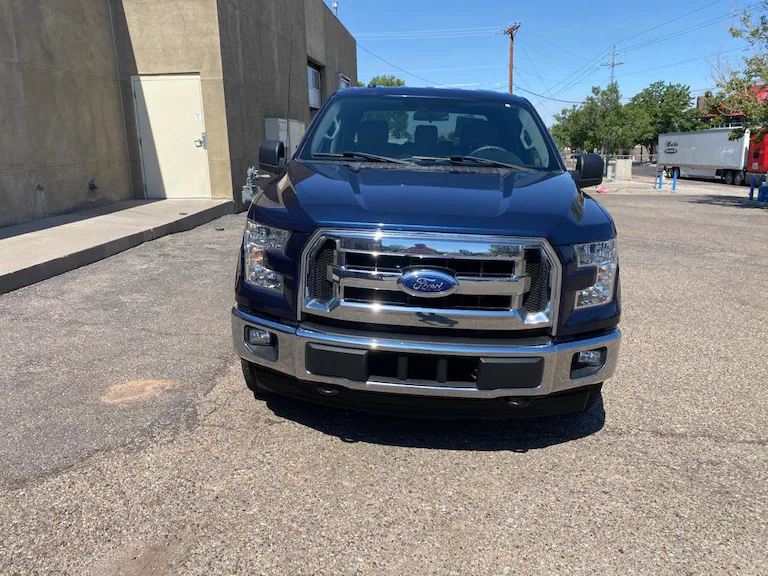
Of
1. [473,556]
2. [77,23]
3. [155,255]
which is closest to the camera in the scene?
[473,556]

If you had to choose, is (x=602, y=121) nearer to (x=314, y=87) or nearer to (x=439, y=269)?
(x=314, y=87)

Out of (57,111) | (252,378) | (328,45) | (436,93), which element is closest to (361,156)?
(436,93)

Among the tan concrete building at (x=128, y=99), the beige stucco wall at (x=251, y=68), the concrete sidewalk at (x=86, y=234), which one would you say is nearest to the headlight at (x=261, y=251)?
the concrete sidewalk at (x=86, y=234)

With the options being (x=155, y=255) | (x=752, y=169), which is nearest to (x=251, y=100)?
(x=155, y=255)

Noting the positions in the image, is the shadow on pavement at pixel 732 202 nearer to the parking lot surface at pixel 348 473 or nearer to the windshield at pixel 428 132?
the parking lot surface at pixel 348 473

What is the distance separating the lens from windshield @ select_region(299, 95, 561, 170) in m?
3.93

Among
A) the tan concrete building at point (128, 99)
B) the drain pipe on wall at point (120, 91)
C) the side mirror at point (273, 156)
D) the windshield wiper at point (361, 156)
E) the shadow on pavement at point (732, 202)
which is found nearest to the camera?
the windshield wiper at point (361, 156)

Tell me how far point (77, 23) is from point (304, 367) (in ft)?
36.9

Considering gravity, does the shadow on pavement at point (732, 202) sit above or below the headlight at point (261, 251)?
below

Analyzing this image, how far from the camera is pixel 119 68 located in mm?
12508

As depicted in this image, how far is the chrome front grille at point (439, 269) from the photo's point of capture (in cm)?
258

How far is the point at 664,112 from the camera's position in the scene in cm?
6488

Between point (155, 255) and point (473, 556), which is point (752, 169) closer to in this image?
point (155, 255)

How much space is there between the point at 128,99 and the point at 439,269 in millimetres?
12232
